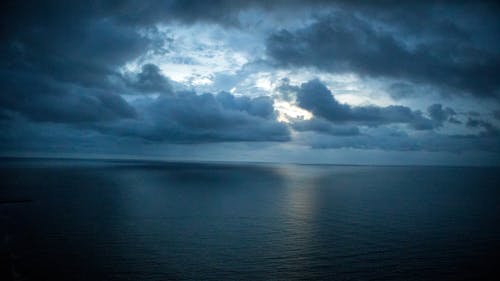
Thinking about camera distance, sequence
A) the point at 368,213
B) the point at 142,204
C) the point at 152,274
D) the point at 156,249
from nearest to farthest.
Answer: the point at 152,274 → the point at 156,249 → the point at 368,213 → the point at 142,204

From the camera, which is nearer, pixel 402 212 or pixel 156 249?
pixel 156 249

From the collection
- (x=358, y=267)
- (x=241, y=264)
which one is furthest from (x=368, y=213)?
(x=241, y=264)

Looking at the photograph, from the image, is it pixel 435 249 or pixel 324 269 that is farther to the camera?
pixel 435 249

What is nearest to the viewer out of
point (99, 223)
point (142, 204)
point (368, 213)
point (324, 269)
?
point (324, 269)

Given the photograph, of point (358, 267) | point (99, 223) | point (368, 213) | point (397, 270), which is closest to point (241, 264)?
point (358, 267)

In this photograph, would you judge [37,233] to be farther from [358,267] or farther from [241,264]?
[358,267]

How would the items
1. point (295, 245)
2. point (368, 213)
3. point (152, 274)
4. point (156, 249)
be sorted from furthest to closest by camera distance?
point (368, 213) → point (295, 245) → point (156, 249) → point (152, 274)

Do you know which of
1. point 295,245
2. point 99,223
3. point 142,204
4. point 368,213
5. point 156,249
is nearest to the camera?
point 156,249

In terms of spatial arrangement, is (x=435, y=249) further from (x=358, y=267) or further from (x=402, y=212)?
(x=402, y=212)
